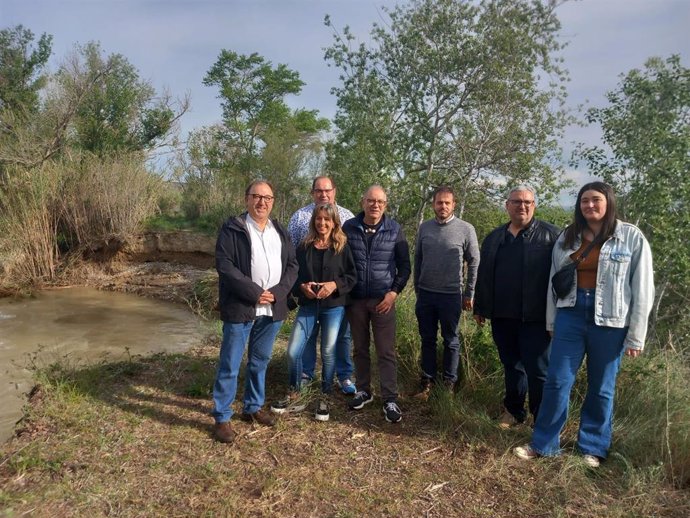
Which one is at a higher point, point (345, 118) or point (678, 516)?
point (345, 118)

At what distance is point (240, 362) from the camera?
330 centimetres

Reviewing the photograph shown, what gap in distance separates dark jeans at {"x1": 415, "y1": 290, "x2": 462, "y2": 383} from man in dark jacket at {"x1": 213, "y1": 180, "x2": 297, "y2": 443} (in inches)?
44.3

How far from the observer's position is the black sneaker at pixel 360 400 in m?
3.66

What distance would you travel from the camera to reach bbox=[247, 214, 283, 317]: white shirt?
321 cm

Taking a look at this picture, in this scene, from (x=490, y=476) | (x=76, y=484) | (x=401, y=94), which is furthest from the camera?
(x=401, y=94)

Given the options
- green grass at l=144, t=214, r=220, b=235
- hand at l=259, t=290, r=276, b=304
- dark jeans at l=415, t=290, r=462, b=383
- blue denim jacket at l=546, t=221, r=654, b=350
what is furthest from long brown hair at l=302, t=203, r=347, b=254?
green grass at l=144, t=214, r=220, b=235

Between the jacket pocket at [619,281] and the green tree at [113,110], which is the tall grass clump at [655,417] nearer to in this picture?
the jacket pocket at [619,281]

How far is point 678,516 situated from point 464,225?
7.32ft

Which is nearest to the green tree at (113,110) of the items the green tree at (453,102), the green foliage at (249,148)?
the green foliage at (249,148)

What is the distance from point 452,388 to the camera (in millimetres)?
3801

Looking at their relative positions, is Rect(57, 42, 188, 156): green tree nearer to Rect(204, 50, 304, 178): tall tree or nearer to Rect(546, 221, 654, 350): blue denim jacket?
Rect(204, 50, 304, 178): tall tree

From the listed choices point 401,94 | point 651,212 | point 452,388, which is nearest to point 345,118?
point 401,94

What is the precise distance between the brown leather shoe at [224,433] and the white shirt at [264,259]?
0.80 metres

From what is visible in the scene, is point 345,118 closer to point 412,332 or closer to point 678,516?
point 412,332
